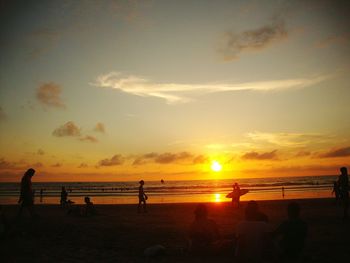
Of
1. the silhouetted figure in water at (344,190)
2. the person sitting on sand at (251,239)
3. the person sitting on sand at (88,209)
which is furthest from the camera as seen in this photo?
the person sitting on sand at (88,209)

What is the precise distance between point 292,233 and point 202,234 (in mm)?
2464

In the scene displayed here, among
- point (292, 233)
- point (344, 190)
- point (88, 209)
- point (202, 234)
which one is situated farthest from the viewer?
point (88, 209)

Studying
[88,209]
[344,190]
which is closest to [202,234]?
[344,190]

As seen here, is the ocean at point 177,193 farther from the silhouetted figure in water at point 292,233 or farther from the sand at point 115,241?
the silhouetted figure in water at point 292,233

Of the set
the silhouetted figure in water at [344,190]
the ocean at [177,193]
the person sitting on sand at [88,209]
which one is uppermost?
the silhouetted figure in water at [344,190]

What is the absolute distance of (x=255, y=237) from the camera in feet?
27.7

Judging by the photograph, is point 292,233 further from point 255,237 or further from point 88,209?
point 88,209

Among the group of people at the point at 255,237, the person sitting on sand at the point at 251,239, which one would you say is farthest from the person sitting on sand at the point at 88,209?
the person sitting on sand at the point at 251,239

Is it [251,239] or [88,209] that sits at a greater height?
[251,239]

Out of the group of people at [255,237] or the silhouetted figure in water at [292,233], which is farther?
the silhouetted figure in water at [292,233]

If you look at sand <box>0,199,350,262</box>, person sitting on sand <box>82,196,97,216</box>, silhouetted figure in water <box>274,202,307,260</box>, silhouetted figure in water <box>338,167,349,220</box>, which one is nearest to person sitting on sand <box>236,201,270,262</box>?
silhouetted figure in water <box>274,202,307,260</box>

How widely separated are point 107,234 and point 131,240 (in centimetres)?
167

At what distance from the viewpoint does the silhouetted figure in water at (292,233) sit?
870cm

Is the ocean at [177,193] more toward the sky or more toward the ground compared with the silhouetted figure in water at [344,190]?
more toward the ground
